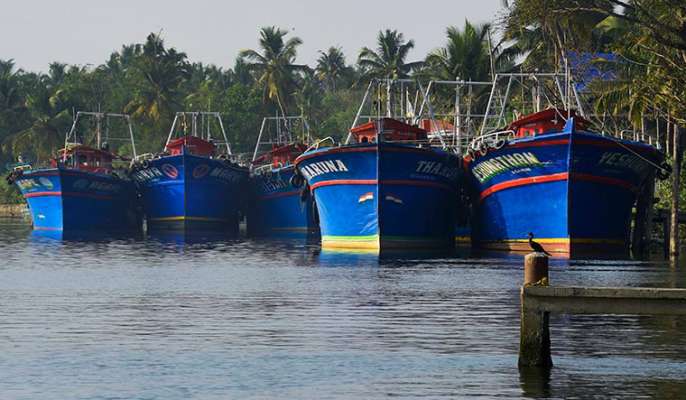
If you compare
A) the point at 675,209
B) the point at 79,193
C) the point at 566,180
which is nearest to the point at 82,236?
the point at 79,193

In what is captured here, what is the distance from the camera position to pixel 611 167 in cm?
4941

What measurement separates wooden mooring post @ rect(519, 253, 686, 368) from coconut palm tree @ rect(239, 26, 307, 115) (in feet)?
327

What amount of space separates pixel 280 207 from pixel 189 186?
6645 millimetres

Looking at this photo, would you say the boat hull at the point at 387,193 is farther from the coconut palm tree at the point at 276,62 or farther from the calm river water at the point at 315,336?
the coconut palm tree at the point at 276,62

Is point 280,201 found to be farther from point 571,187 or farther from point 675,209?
point 675,209

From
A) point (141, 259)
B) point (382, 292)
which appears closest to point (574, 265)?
point (382, 292)

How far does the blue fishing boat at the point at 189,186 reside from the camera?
81000mm

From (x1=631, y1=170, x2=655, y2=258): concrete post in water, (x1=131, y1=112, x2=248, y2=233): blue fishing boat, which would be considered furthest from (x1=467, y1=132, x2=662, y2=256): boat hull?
(x1=131, y1=112, x2=248, y2=233): blue fishing boat

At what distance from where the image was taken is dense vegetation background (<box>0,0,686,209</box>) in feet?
207

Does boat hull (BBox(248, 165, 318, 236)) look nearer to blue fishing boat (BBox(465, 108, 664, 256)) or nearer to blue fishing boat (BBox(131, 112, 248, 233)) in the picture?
blue fishing boat (BBox(131, 112, 248, 233))

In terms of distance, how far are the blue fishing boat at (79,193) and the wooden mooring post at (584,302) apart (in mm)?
65932

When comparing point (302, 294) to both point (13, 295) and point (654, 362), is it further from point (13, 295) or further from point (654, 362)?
point (654, 362)

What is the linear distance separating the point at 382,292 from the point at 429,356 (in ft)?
42.1

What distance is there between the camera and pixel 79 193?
8488 cm
